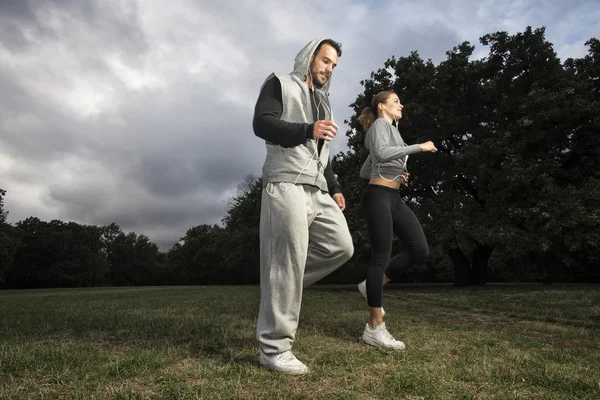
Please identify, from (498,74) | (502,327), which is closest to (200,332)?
(502,327)

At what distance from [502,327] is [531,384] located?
3.07 m

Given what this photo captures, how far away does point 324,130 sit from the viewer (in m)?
2.78

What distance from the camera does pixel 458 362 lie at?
3.13 m

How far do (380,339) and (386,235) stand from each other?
953 mm

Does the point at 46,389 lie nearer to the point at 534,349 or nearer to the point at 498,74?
the point at 534,349

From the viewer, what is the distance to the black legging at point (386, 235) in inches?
160

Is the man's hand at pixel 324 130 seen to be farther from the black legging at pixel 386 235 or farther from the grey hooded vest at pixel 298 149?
the black legging at pixel 386 235

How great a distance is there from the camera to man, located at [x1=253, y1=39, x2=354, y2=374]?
2.87m

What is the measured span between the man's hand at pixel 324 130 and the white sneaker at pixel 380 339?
6.39 ft

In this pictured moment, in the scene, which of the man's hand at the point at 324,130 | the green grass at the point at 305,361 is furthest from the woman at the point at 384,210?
Result: the man's hand at the point at 324,130

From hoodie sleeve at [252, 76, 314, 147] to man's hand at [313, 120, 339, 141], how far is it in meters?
0.04

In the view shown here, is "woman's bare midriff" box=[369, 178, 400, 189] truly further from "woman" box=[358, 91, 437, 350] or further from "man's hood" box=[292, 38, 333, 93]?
"man's hood" box=[292, 38, 333, 93]

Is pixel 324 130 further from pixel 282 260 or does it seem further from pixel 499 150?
pixel 499 150

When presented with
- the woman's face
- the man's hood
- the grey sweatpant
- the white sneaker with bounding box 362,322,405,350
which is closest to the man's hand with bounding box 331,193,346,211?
the grey sweatpant
